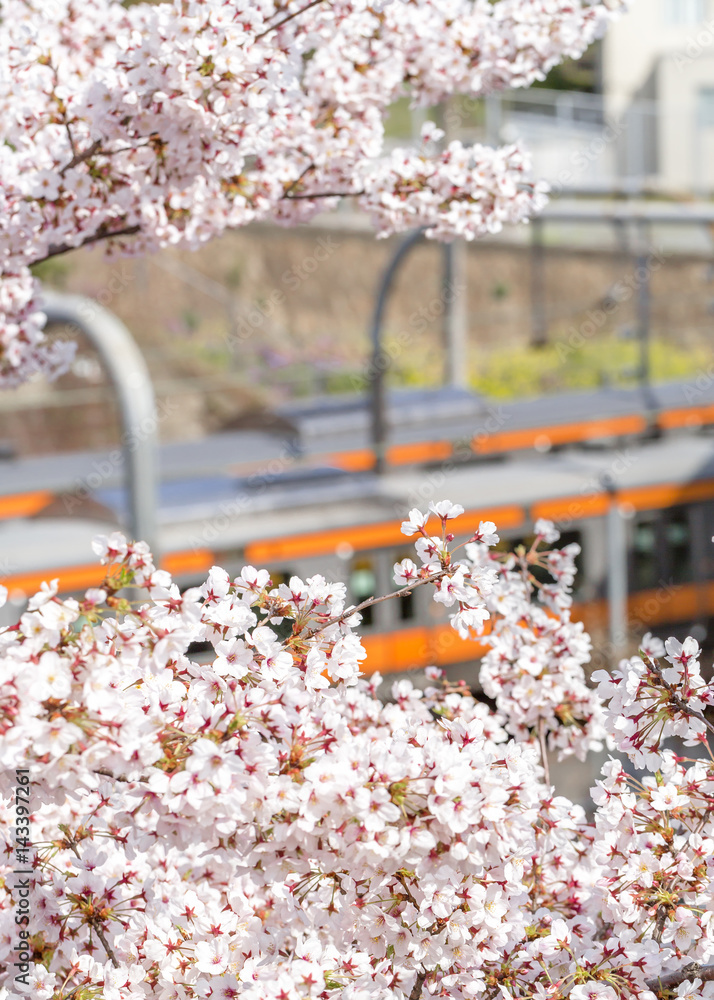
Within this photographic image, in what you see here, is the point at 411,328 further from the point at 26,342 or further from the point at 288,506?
the point at 26,342

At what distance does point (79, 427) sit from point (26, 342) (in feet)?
59.7

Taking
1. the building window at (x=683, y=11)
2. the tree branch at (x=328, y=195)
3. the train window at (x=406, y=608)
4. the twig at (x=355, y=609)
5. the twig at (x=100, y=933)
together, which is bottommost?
the train window at (x=406, y=608)

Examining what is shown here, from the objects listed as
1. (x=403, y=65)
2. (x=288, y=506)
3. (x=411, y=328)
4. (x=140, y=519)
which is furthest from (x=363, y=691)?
(x=411, y=328)

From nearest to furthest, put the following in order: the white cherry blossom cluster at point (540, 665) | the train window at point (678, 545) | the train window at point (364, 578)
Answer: the white cherry blossom cluster at point (540, 665), the train window at point (364, 578), the train window at point (678, 545)

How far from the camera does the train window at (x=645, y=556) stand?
1056cm

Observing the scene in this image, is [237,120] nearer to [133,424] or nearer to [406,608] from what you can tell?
[133,424]

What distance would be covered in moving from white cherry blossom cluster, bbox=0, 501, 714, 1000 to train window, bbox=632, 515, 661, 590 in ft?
27.2

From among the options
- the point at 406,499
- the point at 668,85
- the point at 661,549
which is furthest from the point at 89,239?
the point at 668,85

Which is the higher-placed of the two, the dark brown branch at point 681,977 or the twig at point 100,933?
the twig at point 100,933

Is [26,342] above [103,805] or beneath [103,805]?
above

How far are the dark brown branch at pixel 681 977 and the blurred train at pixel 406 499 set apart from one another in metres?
6.18

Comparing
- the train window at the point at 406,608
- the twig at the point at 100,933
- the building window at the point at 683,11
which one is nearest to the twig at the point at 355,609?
the twig at the point at 100,933

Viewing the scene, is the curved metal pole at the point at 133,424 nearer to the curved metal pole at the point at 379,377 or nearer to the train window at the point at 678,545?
the curved metal pole at the point at 379,377

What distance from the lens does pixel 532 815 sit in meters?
2.13
